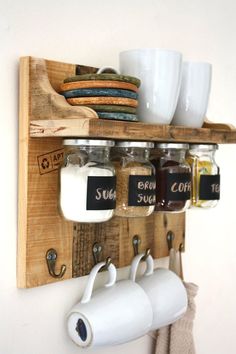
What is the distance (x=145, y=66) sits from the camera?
887 mm

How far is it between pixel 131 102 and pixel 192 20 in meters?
0.46

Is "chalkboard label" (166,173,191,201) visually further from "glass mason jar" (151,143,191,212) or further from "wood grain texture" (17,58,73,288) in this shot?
"wood grain texture" (17,58,73,288)

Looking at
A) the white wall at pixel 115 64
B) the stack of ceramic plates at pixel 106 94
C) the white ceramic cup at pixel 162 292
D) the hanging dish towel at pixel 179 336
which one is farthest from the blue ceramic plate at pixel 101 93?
the hanging dish towel at pixel 179 336

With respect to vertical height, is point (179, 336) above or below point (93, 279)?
below

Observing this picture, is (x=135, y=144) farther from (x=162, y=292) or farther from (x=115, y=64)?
(x=162, y=292)

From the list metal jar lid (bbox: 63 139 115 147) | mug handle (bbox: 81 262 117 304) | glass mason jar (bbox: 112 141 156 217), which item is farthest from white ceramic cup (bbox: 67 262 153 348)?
metal jar lid (bbox: 63 139 115 147)

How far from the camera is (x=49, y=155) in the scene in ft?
2.93

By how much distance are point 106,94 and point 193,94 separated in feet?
0.74

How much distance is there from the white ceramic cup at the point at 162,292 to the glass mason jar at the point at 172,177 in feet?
0.44

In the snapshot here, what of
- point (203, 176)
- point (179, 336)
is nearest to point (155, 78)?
point (203, 176)

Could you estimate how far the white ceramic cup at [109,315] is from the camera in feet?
2.94

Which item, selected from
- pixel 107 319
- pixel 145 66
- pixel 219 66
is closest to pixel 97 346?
pixel 107 319

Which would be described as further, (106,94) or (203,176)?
(203,176)

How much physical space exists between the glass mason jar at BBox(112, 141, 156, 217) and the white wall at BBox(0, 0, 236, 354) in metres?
0.17
